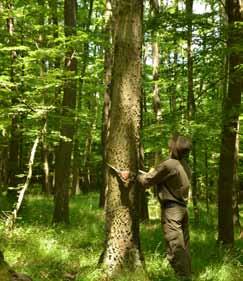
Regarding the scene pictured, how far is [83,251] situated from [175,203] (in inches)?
116

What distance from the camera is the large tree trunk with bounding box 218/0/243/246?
8719 millimetres

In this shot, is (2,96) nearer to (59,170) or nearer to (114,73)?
(59,170)

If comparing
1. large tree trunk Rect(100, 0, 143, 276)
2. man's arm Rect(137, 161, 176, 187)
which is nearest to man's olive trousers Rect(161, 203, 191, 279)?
man's arm Rect(137, 161, 176, 187)

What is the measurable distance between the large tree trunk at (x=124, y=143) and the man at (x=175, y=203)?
1.81 feet

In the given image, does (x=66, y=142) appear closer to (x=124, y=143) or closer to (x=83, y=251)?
(x=83, y=251)

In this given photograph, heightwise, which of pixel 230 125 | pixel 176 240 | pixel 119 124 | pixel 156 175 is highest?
pixel 119 124

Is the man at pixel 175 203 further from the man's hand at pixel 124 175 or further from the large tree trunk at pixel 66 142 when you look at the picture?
the large tree trunk at pixel 66 142

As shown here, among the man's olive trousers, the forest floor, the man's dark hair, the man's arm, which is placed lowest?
the forest floor

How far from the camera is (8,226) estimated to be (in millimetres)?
10484

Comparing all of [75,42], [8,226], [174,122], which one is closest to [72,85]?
[75,42]

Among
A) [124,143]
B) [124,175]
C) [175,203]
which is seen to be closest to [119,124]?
[124,143]

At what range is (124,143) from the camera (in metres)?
5.91

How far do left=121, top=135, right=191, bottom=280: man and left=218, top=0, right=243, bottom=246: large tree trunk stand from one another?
8.95ft

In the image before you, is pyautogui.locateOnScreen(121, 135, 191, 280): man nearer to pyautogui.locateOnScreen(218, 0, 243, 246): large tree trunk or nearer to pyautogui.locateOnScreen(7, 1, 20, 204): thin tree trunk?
pyautogui.locateOnScreen(218, 0, 243, 246): large tree trunk
